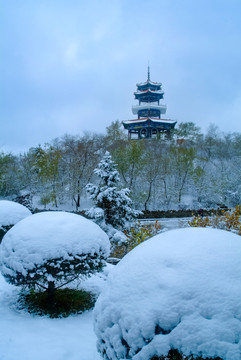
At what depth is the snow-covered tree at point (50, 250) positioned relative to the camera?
3.66 metres

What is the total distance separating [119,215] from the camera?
10039 mm

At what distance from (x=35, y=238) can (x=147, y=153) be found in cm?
2153

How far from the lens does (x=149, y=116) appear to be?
39750 millimetres

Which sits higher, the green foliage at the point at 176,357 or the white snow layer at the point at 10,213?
the white snow layer at the point at 10,213

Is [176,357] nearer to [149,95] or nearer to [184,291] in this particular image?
[184,291]

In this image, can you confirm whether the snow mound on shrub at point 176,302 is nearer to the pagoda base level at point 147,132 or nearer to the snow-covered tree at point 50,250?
the snow-covered tree at point 50,250

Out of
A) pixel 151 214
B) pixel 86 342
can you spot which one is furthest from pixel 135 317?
pixel 151 214

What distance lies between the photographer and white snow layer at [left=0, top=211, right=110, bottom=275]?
12.0 ft

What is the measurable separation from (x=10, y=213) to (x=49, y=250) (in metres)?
3.82

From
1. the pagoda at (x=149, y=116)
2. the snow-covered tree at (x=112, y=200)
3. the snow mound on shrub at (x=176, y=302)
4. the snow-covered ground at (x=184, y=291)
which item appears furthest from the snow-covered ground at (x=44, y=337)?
the pagoda at (x=149, y=116)

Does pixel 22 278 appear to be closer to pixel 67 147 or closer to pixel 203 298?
pixel 203 298

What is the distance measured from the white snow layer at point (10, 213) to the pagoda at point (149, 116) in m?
26.5

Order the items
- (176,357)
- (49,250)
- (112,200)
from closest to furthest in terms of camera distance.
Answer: (176,357)
(49,250)
(112,200)

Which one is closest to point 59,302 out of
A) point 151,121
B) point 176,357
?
point 176,357
